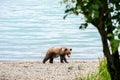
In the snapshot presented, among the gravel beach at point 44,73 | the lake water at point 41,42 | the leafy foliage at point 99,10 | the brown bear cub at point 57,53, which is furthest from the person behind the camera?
the lake water at point 41,42

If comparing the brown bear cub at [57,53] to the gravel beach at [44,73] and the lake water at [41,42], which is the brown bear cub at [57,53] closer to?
the lake water at [41,42]

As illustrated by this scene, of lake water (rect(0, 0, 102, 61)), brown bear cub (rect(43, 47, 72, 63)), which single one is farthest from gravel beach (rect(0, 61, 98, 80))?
lake water (rect(0, 0, 102, 61))

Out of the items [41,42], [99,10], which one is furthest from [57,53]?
[99,10]

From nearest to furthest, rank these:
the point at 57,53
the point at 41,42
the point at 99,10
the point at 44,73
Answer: the point at 99,10, the point at 44,73, the point at 57,53, the point at 41,42

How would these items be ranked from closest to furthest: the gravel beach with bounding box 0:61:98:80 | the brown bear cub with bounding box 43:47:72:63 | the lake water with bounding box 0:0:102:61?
the gravel beach with bounding box 0:61:98:80
the brown bear cub with bounding box 43:47:72:63
the lake water with bounding box 0:0:102:61

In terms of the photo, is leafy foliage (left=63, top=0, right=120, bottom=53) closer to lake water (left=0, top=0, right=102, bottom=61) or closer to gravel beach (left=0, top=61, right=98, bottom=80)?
gravel beach (left=0, top=61, right=98, bottom=80)

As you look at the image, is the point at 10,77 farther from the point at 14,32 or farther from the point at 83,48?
the point at 14,32

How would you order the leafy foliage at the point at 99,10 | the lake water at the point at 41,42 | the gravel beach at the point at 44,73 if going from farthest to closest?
the lake water at the point at 41,42, the gravel beach at the point at 44,73, the leafy foliage at the point at 99,10

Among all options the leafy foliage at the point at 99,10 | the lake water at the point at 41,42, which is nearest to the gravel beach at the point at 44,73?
the lake water at the point at 41,42

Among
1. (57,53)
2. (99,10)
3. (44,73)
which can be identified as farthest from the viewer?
(57,53)

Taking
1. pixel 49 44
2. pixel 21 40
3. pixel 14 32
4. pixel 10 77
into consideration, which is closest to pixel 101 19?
pixel 10 77

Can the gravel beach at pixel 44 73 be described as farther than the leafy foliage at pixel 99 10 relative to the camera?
Yes

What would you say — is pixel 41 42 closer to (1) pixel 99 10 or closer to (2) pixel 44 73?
(2) pixel 44 73

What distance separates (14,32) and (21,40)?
3.72 metres
